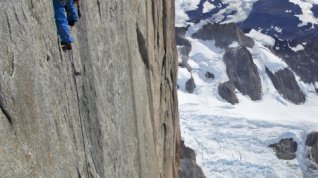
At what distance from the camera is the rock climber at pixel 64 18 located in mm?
10500

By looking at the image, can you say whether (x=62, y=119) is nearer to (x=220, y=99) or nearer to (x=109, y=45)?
(x=109, y=45)

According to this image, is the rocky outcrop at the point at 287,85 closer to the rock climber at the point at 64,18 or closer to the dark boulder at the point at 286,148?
the dark boulder at the point at 286,148

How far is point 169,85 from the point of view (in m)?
23.7

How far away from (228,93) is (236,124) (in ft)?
56.5

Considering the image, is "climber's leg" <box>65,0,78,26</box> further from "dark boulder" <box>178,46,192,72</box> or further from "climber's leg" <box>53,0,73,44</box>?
"dark boulder" <box>178,46,192,72</box>

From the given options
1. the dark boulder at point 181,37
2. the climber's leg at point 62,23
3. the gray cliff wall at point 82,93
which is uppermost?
the climber's leg at point 62,23

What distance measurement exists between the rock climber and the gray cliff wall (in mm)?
142

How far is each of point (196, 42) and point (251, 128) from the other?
35.0 m

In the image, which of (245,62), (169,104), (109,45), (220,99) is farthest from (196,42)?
(109,45)

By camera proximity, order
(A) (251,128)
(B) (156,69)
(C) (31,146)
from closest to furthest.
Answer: (C) (31,146) → (B) (156,69) → (A) (251,128)

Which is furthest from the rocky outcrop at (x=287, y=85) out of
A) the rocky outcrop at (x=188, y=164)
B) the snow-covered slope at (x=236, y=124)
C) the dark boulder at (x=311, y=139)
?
the rocky outcrop at (x=188, y=164)

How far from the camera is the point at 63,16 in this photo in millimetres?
10594

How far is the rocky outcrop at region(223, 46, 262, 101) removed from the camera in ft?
372

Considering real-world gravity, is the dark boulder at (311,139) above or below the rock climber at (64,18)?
below
